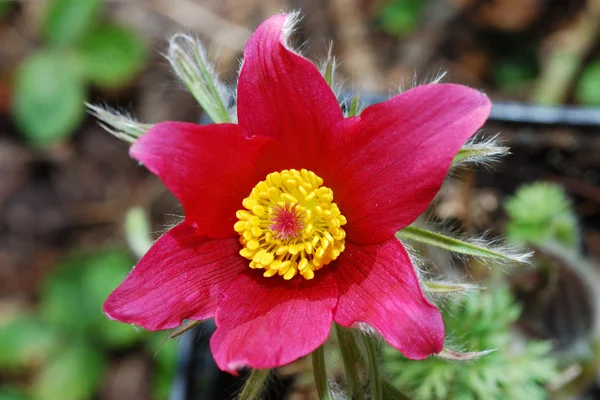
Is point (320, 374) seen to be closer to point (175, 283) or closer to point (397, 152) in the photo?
point (175, 283)

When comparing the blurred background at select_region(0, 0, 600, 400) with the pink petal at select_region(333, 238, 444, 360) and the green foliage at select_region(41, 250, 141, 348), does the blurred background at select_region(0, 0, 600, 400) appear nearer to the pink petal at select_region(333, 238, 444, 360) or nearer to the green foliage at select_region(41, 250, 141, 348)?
the green foliage at select_region(41, 250, 141, 348)

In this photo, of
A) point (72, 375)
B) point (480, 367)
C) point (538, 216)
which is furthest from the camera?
point (72, 375)

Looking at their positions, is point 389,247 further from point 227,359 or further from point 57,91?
point 57,91

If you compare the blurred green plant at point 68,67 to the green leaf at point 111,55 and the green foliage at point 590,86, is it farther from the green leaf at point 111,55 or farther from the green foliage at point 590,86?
the green foliage at point 590,86

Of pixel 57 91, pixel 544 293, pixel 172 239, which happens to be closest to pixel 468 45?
pixel 544 293

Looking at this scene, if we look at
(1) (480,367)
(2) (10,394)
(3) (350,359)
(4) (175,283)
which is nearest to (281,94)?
(4) (175,283)

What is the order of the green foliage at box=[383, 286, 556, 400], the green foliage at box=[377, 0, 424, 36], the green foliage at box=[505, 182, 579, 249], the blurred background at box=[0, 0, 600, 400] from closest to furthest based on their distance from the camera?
the green foliage at box=[383, 286, 556, 400], the green foliage at box=[505, 182, 579, 249], the blurred background at box=[0, 0, 600, 400], the green foliage at box=[377, 0, 424, 36]

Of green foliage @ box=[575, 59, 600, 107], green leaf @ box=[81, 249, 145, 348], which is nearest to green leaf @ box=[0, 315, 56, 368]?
green leaf @ box=[81, 249, 145, 348]
